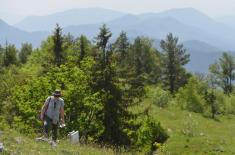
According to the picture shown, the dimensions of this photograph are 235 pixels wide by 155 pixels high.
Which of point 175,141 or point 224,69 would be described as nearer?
point 175,141

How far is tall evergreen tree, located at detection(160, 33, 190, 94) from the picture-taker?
96.8m

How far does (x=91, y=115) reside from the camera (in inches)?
1337

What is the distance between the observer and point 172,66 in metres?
96.8

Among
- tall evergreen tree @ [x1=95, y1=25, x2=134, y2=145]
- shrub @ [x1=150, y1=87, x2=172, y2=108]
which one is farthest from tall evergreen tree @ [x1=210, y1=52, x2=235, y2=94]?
tall evergreen tree @ [x1=95, y1=25, x2=134, y2=145]

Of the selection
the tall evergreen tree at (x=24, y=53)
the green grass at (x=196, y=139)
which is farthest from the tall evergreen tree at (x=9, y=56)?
the green grass at (x=196, y=139)

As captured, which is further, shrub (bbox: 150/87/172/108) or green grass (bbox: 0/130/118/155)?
shrub (bbox: 150/87/172/108)

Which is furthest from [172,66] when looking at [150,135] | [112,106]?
[112,106]

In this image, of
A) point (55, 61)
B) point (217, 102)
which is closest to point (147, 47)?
point (217, 102)

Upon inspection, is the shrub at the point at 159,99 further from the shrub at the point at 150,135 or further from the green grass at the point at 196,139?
the shrub at the point at 150,135

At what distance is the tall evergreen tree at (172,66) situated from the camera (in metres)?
96.8

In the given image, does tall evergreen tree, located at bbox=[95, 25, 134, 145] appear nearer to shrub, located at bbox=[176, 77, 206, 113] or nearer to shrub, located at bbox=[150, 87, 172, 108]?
shrub, located at bbox=[150, 87, 172, 108]

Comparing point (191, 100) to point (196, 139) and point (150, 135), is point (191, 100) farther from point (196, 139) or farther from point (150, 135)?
point (150, 135)

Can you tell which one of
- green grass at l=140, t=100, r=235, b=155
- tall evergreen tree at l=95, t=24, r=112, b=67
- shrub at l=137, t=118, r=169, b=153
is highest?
tall evergreen tree at l=95, t=24, r=112, b=67

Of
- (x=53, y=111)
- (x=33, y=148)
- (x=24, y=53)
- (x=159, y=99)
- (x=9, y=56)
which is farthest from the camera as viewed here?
(x=24, y=53)
